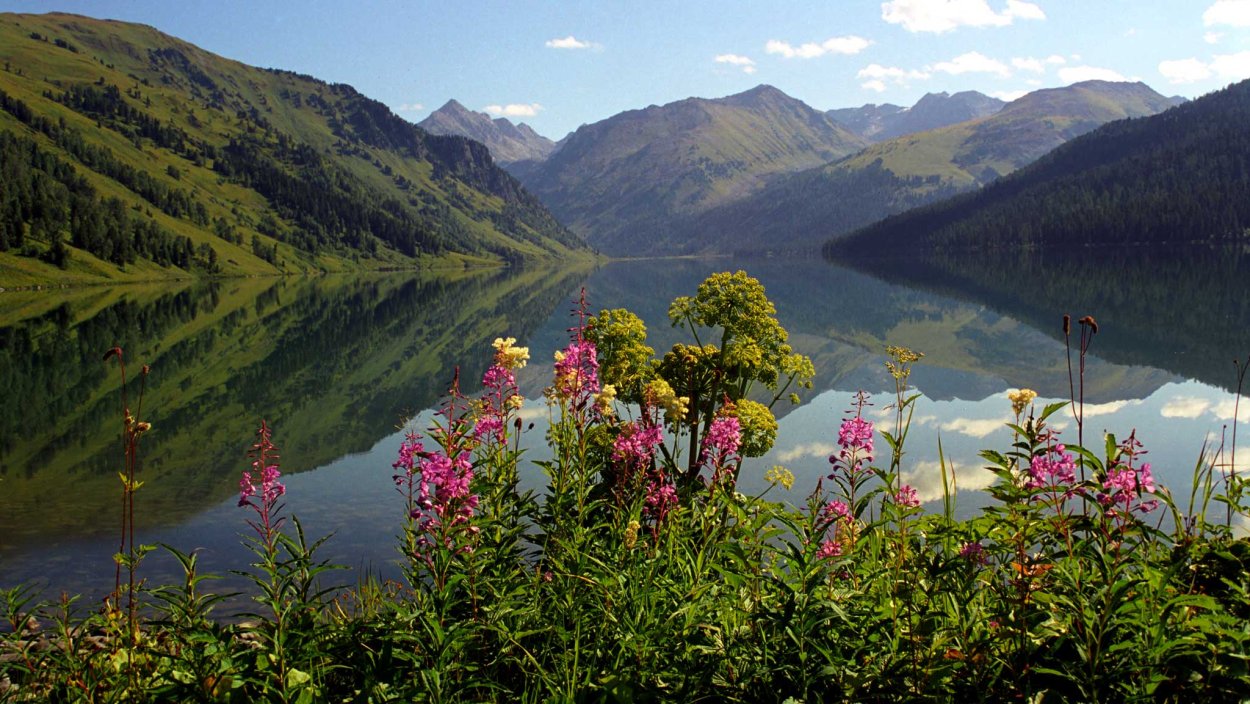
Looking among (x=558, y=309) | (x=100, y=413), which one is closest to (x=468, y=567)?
(x=100, y=413)

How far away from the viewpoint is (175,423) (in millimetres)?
38062

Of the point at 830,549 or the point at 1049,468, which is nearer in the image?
the point at 1049,468

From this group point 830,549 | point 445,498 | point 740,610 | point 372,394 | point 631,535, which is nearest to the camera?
point 445,498

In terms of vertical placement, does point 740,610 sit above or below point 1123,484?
below

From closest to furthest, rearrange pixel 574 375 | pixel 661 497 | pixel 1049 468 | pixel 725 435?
pixel 1049 468 < pixel 725 435 < pixel 574 375 < pixel 661 497

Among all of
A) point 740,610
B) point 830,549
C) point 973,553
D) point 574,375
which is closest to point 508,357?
point 574,375

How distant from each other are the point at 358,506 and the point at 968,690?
851 inches

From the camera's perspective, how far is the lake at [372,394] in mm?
22578

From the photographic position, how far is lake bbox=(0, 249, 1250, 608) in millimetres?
22578

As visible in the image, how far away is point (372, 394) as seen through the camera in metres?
45.9

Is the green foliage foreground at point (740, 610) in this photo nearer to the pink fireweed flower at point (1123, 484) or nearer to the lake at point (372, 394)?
the pink fireweed flower at point (1123, 484)

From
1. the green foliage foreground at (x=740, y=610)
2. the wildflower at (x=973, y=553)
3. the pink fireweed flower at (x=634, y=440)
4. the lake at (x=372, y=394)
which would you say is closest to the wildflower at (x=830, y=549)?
the green foliage foreground at (x=740, y=610)

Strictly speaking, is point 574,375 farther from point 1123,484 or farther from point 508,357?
point 1123,484

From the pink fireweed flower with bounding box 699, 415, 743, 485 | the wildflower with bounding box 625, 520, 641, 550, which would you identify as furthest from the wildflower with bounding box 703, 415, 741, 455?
the wildflower with bounding box 625, 520, 641, 550
